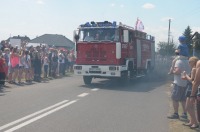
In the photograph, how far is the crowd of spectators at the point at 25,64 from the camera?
18828 millimetres

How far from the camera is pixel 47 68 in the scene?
23594 millimetres

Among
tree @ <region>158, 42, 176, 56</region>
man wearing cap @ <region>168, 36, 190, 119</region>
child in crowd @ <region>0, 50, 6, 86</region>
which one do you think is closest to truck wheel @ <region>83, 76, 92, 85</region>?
child in crowd @ <region>0, 50, 6, 86</region>

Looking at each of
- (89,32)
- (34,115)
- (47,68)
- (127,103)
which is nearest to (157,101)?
(127,103)

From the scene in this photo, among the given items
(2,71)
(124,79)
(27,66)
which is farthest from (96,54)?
(2,71)

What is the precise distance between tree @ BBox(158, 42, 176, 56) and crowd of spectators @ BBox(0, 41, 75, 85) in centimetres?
5142

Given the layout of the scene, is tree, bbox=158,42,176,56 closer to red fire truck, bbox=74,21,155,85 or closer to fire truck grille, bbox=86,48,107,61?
red fire truck, bbox=74,21,155,85

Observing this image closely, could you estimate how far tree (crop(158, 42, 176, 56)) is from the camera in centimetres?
7588

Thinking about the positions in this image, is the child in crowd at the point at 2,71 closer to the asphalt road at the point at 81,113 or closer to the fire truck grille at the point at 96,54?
the asphalt road at the point at 81,113

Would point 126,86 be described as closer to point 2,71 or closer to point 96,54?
point 96,54

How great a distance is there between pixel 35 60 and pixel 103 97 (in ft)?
27.3

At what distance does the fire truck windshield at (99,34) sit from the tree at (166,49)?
56.0m

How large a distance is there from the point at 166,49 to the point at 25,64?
6222cm

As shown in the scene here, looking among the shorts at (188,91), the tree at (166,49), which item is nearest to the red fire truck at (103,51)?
the shorts at (188,91)

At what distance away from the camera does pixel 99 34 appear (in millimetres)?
18719
